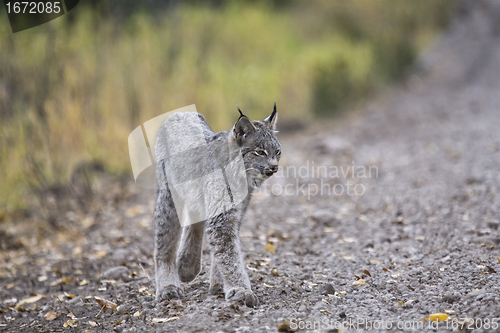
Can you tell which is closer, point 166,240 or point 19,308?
point 166,240

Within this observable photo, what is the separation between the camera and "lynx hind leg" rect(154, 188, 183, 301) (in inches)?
180

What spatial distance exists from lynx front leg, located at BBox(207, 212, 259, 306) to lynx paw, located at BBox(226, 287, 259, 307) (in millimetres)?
13

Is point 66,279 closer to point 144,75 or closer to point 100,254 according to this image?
point 100,254

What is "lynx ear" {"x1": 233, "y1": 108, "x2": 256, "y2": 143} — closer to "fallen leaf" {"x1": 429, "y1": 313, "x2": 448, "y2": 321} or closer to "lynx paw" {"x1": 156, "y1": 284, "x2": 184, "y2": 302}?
"lynx paw" {"x1": 156, "y1": 284, "x2": 184, "y2": 302}

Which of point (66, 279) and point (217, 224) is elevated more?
point (217, 224)

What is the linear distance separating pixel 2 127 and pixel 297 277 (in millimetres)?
5352

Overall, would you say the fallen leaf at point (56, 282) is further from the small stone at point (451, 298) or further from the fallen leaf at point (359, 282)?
the small stone at point (451, 298)

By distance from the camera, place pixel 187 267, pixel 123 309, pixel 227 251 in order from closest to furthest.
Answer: pixel 227 251 < pixel 123 309 < pixel 187 267

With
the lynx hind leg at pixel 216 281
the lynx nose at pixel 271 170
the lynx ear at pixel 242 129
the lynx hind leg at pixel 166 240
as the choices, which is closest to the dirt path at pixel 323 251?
the lynx hind leg at pixel 216 281

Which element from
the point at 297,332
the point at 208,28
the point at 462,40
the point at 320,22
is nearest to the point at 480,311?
the point at 297,332

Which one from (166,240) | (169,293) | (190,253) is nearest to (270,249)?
(190,253)

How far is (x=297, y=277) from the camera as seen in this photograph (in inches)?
186

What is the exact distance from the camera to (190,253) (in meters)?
4.75

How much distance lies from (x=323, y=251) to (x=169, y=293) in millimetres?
2102
